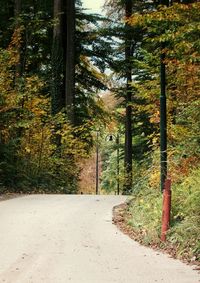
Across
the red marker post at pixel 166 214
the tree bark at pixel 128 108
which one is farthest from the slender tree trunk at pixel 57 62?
the red marker post at pixel 166 214

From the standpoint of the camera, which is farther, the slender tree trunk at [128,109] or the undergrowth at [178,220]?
the slender tree trunk at [128,109]

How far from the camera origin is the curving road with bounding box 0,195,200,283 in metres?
7.09

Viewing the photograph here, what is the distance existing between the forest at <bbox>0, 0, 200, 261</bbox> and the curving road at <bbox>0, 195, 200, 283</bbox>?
A: 2.04 ft

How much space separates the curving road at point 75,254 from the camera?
709 centimetres

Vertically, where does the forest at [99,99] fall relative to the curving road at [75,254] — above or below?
above

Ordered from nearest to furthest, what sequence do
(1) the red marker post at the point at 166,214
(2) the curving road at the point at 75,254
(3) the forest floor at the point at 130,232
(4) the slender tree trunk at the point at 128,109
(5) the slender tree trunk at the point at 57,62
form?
1. (2) the curving road at the point at 75,254
2. (3) the forest floor at the point at 130,232
3. (1) the red marker post at the point at 166,214
4. (5) the slender tree trunk at the point at 57,62
5. (4) the slender tree trunk at the point at 128,109

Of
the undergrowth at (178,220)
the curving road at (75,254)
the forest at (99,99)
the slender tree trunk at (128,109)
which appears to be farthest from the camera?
the slender tree trunk at (128,109)

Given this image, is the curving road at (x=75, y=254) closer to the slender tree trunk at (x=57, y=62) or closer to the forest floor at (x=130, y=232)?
the forest floor at (x=130, y=232)

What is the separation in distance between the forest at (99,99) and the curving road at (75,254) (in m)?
0.62

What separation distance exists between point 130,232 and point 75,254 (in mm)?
2201

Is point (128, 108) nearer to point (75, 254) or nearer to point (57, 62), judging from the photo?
point (57, 62)

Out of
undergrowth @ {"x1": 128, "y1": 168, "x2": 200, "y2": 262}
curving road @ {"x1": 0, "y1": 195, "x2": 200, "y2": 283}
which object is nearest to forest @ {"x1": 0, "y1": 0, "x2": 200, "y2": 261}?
undergrowth @ {"x1": 128, "y1": 168, "x2": 200, "y2": 262}

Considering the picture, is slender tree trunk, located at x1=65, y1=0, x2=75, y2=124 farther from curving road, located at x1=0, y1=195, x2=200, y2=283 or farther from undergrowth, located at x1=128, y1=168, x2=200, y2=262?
undergrowth, located at x1=128, y1=168, x2=200, y2=262

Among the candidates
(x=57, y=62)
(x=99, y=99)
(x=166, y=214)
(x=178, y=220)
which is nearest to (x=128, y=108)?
(x=99, y=99)
